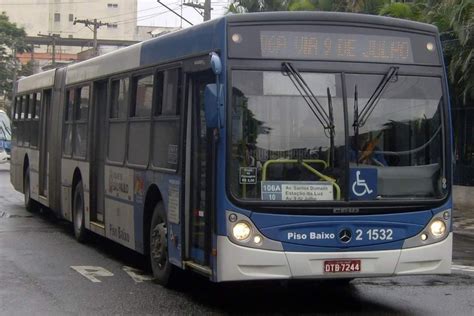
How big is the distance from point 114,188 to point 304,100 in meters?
4.52

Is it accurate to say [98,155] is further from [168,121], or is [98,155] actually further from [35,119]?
[35,119]

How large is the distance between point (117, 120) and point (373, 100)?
4554 mm

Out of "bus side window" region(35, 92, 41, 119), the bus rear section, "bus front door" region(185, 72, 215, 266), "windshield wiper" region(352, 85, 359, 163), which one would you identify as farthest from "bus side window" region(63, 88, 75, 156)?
"windshield wiper" region(352, 85, 359, 163)

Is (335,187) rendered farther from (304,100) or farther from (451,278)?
(451,278)

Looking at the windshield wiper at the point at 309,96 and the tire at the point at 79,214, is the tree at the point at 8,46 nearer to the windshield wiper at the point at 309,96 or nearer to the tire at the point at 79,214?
the tire at the point at 79,214

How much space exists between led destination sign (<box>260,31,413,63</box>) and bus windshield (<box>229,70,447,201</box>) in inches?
8.1

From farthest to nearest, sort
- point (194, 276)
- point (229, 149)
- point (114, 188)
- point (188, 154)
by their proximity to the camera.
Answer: point (114, 188) → point (194, 276) → point (188, 154) → point (229, 149)

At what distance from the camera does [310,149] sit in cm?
803

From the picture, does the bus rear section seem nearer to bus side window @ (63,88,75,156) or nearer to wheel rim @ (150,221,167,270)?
wheel rim @ (150,221,167,270)

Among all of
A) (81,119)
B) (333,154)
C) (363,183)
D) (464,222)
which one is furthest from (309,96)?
(464,222)

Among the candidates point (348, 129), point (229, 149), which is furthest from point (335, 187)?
point (229, 149)

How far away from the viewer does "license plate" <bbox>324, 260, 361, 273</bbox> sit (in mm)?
8016

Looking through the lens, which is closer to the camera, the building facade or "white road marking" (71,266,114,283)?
"white road marking" (71,266,114,283)

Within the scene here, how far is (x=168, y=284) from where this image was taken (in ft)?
32.1
